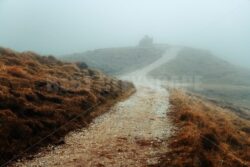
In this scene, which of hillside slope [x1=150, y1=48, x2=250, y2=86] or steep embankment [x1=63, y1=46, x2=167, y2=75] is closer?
hillside slope [x1=150, y1=48, x2=250, y2=86]

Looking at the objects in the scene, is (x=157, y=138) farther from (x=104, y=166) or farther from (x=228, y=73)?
(x=228, y=73)

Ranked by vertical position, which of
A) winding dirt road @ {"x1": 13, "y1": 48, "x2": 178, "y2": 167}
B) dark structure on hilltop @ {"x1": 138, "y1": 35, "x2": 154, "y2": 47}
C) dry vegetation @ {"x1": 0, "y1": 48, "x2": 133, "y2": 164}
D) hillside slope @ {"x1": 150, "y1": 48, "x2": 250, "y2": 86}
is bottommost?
hillside slope @ {"x1": 150, "y1": 48, "x2": 250, "y2": 86}

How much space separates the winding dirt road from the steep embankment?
95.0 m

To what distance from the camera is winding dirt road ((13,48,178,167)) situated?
16234 mm

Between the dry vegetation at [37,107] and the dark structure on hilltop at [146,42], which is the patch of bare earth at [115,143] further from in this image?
the dark structure on hilltop at [146,42]

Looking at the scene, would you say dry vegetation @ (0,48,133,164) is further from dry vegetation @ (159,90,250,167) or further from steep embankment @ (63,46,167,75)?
steep embankment @ (63,46,167,75)

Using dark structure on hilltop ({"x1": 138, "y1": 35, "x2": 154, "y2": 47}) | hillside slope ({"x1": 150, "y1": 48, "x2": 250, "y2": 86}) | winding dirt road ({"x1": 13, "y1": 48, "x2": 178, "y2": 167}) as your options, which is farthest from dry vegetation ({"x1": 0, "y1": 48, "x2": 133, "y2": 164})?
dark structure on hilltop ({"x1": 138, "y1": 35, "x2": 154, "y2": 47})

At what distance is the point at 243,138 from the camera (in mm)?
23000

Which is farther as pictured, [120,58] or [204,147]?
[120,58]

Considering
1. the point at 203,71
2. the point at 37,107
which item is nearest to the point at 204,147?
the point at 37,107

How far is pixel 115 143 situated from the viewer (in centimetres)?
1902

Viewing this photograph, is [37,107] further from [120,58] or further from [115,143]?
[120,58]

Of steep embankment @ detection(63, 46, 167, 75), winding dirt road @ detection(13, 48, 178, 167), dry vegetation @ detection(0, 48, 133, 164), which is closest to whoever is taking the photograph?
winding dirt road @ detection(13, 48, 178, 167)

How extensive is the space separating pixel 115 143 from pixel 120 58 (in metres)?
130
